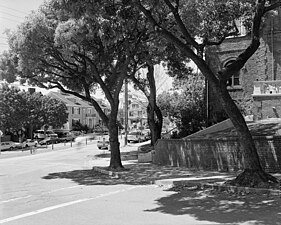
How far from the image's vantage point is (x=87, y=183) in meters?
15.3

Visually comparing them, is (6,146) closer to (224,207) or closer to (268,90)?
(268,90)

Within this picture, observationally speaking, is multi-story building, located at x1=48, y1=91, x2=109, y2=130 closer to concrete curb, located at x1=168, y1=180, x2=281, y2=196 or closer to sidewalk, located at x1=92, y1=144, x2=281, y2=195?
sidewalk, located at x1=92, y1=144, x2=281, y2=195

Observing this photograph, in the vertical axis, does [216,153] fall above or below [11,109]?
below

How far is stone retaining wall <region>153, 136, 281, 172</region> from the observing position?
15414 millimetres

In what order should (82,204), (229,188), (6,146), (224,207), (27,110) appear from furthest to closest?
(27,110), (6,146), (229,188), (82,204), (224,207)

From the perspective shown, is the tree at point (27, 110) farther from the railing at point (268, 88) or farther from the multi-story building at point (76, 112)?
the railing at point (268, 88)

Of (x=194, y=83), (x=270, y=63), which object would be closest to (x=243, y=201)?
(x=270, y=63)

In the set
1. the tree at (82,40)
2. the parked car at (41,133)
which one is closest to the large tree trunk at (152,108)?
the tree at (82,40)

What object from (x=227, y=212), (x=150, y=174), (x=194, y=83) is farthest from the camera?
(x=194, y=83)

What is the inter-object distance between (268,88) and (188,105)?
34.9ft

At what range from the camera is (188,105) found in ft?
112

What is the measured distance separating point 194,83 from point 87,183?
945 inches

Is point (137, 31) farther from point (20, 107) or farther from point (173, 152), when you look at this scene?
point (20, 107)

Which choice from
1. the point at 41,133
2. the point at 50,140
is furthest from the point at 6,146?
the point at 41,133
